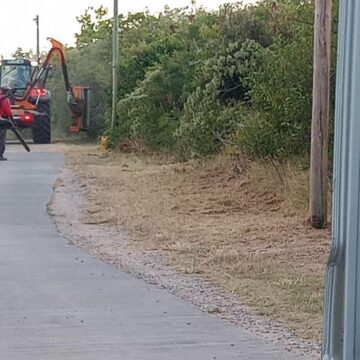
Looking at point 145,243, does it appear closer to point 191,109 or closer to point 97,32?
point 191,109

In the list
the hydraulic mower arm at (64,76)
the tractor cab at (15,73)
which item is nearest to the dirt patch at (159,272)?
the hydraulic mower arm at (64,76)

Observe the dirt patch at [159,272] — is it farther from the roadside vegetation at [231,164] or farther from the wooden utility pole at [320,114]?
the wooden utility pole at [320,114]

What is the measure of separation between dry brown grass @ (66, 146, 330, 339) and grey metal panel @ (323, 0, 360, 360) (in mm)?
5402

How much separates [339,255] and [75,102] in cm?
3847

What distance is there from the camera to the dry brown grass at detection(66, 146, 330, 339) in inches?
378

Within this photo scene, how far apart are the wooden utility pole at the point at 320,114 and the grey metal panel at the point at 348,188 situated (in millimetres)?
10695

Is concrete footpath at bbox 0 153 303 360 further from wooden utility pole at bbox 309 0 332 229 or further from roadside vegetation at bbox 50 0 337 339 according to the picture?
wooden utility pole at bbox 309 0 332 229

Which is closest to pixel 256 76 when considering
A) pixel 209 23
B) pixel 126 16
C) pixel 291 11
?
pixel 291 11

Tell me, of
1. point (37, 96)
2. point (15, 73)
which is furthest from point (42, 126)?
point (15, 73)

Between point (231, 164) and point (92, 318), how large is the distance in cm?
1229

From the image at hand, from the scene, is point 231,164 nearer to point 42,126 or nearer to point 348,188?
point 348,188

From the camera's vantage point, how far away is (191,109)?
77.7 ft

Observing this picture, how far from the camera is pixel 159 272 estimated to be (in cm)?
1083

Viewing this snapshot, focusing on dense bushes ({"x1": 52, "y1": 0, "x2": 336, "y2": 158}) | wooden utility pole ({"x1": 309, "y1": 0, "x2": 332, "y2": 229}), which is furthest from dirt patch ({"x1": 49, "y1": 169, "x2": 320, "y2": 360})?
dense bushes ({"x1": 52, "y1": 0, "x2": 336, "y2": 158})
